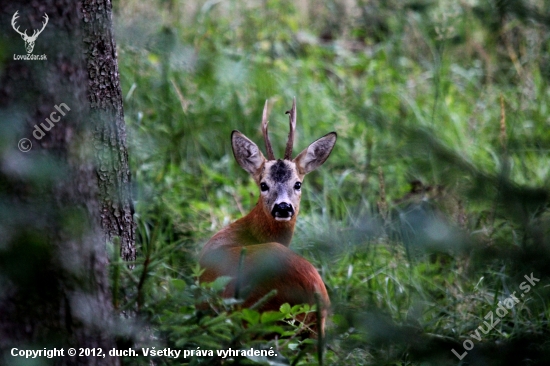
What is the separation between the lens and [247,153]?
4.73 metres

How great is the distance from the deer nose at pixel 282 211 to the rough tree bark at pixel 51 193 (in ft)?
7.04

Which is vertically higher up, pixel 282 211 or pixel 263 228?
pixel 282 211

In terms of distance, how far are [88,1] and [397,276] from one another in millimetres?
2381

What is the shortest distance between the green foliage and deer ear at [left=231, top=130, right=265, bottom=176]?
1.39 ft

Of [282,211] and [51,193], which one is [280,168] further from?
[51,193]

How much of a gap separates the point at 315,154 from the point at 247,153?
454 mm

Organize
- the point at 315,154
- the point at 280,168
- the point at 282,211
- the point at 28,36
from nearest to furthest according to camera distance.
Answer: the point at 28,36
the point at 282,211
the point at 280,168
the point at 315,154

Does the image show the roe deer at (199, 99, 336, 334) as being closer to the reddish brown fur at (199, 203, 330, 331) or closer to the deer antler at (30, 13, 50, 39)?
the reddish brown fur at (199, 203, 330, 331)

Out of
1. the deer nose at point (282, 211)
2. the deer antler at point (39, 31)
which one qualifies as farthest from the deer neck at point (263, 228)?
the deer antler at point (39, 31)

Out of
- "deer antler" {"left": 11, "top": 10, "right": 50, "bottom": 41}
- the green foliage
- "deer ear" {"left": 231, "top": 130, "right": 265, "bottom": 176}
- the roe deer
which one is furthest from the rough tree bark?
"deer ear" {"left": 231, "top": 130, "right": 265, "bottom": 176}

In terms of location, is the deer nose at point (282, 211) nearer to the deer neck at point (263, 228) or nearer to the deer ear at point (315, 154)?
the deer neck at point (263, 228)

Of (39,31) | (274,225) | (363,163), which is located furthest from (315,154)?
(39,31)

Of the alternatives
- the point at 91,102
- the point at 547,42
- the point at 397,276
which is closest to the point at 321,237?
the point at 91,102

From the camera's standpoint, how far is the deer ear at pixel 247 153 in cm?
465
